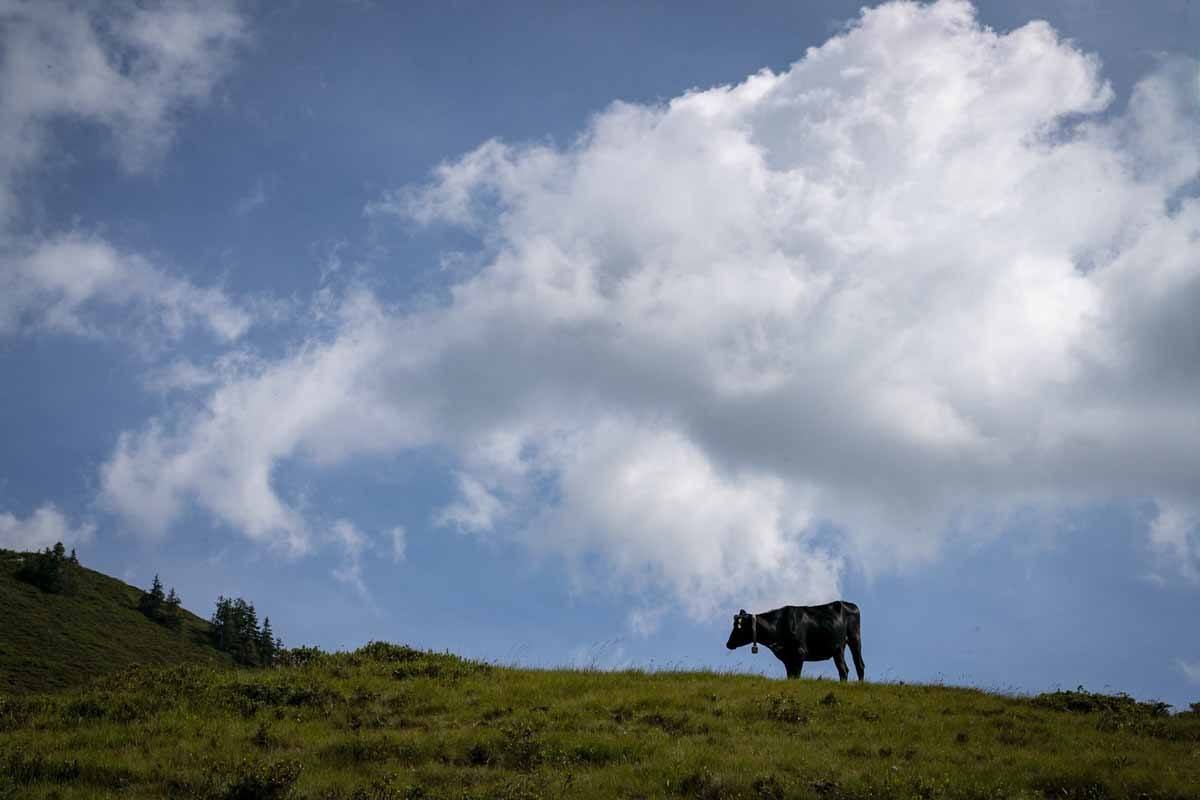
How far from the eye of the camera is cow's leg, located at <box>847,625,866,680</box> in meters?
28.6

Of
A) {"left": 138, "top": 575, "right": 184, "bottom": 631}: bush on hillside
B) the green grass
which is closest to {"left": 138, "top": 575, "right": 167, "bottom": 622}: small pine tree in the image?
{"left": 138, "top": 575, "right": 184, "bottom": 631}: bush on hillside

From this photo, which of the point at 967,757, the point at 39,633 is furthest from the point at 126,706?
the point at 39,633

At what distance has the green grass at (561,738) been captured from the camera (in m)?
15.9

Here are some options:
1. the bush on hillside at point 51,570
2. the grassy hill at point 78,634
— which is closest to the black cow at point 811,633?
the grassy hill at point 78,634

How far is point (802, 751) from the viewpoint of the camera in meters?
17.6

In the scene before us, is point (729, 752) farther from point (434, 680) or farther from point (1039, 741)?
point (434, 680)

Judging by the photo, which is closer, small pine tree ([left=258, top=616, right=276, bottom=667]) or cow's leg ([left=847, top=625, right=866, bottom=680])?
cow's leg ([left=847, top=625, right=866, bottom=680])

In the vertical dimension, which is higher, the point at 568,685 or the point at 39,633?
the point at 39,633

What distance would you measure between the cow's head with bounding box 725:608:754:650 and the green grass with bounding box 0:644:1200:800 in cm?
507

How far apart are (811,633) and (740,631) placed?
7.43 ft

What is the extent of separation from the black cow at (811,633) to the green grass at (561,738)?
14.0 feet

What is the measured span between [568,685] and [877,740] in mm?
7507

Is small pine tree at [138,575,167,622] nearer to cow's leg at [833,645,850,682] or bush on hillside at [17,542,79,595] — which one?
bush on hillside at [17,542,79,595]

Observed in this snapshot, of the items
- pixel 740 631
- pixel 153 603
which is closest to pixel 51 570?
pixel 153 603
